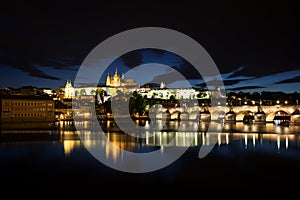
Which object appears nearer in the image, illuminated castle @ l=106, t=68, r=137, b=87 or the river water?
the river water

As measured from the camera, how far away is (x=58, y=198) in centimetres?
804

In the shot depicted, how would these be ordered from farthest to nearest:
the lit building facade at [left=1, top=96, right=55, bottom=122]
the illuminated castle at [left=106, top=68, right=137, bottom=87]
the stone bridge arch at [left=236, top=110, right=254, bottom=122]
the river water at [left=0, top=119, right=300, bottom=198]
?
1. the illuminated castle at [left=106, top=68, right=137, bottom=87]
2. the stone bridge arch at [left=236, top=110, right=254, bottom=122]
3. the lit building facade at [left=1, top=96, right=55, bottom=122]
4. the river water at [left=0, top=119, right=300, bottom=198]

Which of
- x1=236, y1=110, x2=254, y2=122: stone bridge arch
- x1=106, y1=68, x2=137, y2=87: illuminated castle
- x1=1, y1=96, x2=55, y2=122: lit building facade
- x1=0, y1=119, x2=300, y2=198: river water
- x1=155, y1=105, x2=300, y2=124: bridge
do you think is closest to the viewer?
x1=0, y1=119, x2=300, y2=198: river water

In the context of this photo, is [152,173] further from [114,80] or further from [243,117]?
[114,80]

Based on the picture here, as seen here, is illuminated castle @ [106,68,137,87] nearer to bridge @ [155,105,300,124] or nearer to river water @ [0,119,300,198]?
bridge @ [155,105,300,124]

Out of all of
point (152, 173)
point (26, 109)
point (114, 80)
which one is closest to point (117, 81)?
point (114, 80)

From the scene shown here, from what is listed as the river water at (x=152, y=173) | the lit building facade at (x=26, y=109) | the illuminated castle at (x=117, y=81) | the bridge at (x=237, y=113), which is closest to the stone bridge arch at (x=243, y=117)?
the bridge at (x=237, y=113)

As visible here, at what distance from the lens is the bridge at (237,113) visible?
39812 millimetres

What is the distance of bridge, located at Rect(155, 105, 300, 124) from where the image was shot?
39.8m

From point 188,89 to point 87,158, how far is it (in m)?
79.0

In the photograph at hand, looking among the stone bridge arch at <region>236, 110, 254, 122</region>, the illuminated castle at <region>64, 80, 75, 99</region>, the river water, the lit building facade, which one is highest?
the illuminated castle at <region>64, 80, 75, 99</region>

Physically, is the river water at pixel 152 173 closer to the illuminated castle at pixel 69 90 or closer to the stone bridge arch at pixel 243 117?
the stone bridge arch at pixel 243 117

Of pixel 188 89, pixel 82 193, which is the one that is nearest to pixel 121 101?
pixel 188 89

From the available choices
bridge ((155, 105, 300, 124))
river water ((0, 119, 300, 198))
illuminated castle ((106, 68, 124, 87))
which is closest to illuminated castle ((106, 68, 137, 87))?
illuminated castle ((106, 68, 124, 87))
